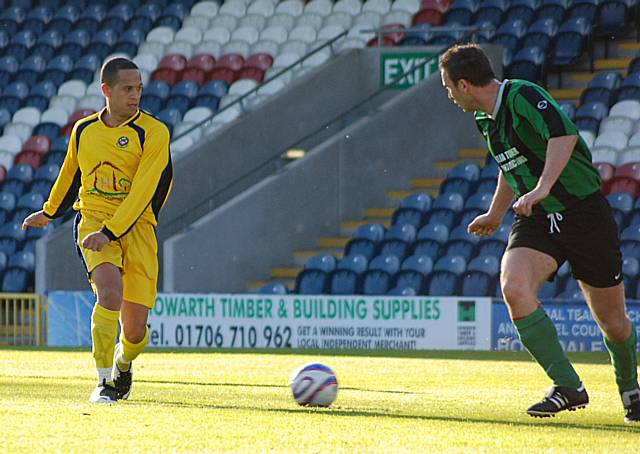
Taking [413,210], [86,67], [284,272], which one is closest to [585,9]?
[413,210]

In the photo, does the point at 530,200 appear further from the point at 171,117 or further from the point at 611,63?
the point at 171,117

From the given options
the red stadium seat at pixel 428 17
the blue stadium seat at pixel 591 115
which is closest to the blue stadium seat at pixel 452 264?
the blue stadium seat at pixel 591 115

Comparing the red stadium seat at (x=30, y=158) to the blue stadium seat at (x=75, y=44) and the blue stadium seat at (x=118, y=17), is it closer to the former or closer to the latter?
the blue stadium seat at (x=75, y=44)

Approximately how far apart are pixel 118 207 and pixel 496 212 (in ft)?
7.75

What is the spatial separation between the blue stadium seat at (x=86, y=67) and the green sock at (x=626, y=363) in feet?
69.1

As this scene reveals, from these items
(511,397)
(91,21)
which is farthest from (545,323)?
(91,21)

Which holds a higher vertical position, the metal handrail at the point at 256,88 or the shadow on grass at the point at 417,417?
the metal handrail at the point at 256,88

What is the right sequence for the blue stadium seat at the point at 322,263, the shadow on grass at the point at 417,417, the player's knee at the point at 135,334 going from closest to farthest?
the shadow on grass at the point at 417,417 < the player's knee at the point at 135,334 < the blue stadium seat at the point at 322,263

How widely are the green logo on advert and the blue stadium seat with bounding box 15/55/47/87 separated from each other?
1298cm

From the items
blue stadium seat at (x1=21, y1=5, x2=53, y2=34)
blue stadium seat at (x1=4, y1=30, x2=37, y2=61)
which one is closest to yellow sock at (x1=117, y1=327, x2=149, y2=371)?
blue stadium seat at (x1=4, y1=30, x2=37, y2=61)

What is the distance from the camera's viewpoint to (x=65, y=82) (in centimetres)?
2784

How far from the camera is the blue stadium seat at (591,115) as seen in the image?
2266 cm

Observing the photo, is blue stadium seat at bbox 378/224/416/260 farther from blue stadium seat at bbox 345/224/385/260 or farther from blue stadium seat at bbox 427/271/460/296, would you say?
blue stadium seat at bbox 427/271/460/296

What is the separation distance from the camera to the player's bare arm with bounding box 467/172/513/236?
8148 mm
